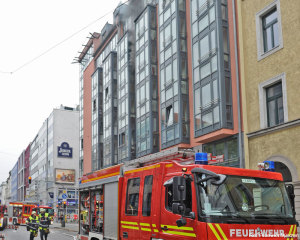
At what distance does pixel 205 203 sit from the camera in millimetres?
6715

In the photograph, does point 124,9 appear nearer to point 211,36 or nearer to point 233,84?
point 211,36

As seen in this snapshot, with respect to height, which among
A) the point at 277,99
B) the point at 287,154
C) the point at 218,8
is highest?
the point at 218,8

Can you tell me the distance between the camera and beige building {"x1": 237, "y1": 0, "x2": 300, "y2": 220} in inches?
745

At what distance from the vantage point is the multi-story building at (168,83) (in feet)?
79.6

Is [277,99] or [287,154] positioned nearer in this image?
[287,154]

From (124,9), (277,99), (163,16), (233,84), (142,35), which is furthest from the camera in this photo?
(124,9)

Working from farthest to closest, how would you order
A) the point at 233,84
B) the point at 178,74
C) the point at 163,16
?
1. the point at 163,16
2. the point at 178,74
3. the point at 233,84

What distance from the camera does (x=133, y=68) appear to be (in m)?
39.8

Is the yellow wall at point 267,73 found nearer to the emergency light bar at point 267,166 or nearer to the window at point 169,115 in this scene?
the window at point 169,115

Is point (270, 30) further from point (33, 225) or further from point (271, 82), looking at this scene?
point (33, 225)

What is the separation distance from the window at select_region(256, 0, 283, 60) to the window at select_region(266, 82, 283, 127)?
1.71 meters

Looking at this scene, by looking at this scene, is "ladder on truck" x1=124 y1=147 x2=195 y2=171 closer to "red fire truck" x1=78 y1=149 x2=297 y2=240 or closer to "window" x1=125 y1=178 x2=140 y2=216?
"red fire truck" x1=78 y1=149 x2=297 y2=240

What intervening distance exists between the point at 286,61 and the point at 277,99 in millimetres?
1867

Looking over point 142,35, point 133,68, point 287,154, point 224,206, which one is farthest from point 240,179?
point 133,68
